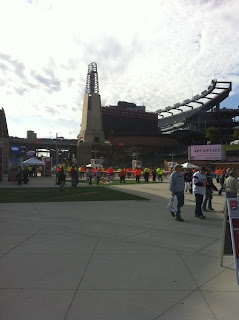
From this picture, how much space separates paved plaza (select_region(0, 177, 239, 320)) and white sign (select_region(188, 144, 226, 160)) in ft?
172

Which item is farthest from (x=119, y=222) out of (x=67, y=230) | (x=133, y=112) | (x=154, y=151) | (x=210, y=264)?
(x=133, y=112)

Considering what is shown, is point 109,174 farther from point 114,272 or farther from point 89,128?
point 89,128

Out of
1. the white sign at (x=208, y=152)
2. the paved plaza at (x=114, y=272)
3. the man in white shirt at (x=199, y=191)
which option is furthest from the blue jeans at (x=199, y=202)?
the white sign at (x=208, y=152)

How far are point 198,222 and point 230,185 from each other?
1626mm

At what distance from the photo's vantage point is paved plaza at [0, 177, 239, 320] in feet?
11.6

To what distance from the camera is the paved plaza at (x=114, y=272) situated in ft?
11.6

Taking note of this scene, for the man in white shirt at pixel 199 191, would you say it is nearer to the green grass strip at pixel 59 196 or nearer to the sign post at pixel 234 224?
the sign post at pixel 234 224

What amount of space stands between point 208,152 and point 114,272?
5769 centimetres

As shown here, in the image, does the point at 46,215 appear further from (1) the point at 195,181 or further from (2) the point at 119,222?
(1) the point at 195,181

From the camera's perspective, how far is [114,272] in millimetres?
4770

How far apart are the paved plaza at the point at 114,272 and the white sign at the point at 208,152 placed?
52.3 m

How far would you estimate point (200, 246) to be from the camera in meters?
6.38

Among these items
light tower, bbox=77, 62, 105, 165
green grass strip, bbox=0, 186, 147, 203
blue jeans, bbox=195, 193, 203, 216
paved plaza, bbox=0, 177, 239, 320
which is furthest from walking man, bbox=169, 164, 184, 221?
light tower, bbox=77, 62, 105, 165

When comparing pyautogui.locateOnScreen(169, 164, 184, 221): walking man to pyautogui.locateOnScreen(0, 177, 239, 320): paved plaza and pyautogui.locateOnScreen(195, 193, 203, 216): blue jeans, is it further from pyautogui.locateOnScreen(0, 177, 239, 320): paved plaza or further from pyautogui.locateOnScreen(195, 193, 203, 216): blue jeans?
pyautogui.locateOnScreen(0, 177, 239, 320): paved plaza
